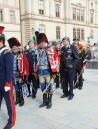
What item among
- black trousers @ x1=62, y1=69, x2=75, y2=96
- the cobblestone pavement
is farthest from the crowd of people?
the cobblestone pavement

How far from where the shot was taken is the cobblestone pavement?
12.5ft

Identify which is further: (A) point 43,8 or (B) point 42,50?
(A) point 43,8

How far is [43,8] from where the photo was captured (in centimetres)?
2995

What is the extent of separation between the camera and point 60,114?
14.4 ft

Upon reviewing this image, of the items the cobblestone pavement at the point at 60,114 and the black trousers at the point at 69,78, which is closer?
the cobblestone pavement at the point at 60,114

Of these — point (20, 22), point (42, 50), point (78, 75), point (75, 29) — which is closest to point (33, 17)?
point (20, 22)

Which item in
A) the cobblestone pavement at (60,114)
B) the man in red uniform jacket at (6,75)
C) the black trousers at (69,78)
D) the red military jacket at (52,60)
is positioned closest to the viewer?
the man in red uniform jacket at (6,75)

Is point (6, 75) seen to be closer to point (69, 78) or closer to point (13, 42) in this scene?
point (13, 42)

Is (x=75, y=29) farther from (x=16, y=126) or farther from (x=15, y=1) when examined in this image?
(x=16, y=126)

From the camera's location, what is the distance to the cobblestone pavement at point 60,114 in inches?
150

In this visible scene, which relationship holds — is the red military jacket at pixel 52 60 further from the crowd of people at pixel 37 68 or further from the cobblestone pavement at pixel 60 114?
the cobblestone pavement at pixel 60 114

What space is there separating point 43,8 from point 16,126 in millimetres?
28112

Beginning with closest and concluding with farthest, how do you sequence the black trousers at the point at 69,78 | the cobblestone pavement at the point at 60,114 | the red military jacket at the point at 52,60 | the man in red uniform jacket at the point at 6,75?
the man in red uniform jacket at the point at 6,75 < the cobblestone pavement at the point at 60,114 < the red military jacket at the point at 52,60 < the black trousers at the point at 69,78

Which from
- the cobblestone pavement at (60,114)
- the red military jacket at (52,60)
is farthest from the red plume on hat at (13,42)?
the cobblestone pavement at (60,114)
